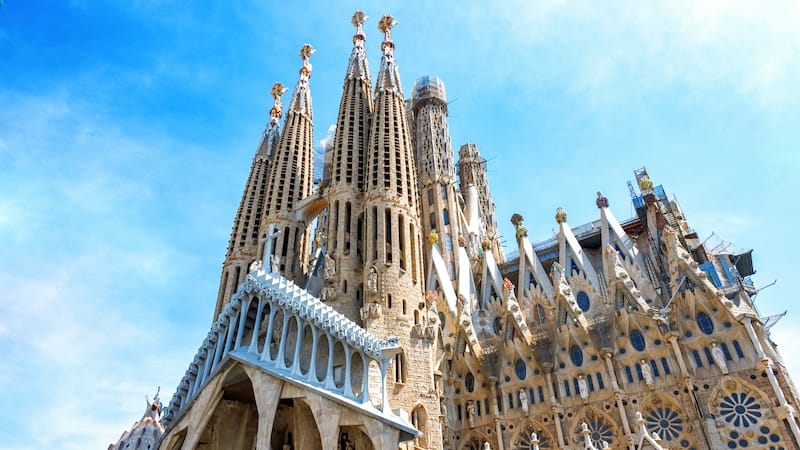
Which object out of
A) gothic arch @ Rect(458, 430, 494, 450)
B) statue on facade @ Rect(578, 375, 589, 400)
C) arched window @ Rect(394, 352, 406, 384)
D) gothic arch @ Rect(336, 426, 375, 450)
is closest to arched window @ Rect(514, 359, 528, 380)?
statue on facade @ Rect(578, 375, 589, 400)

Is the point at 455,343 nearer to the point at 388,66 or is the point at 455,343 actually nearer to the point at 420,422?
the point at 420,422

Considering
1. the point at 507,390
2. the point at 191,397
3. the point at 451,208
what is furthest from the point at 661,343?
the point at 191,397

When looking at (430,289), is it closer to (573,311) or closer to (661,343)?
(573,311)

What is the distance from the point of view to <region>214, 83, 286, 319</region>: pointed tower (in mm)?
31328

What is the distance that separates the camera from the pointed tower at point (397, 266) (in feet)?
64.6

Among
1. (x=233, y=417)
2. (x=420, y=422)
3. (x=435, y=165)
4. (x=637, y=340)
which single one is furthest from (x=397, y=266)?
(x=435, y=165)

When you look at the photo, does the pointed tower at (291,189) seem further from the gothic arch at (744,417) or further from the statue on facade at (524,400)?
the gothic arch at (744,417)

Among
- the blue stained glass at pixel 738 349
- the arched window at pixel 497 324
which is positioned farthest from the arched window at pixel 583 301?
the blue stained glass at pixel 738 349

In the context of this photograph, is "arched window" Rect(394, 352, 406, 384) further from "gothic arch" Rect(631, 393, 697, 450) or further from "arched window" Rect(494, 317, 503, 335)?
"gothic arch" Rect(631, 393, 697, 450)

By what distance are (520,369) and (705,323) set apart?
7605 millimetres

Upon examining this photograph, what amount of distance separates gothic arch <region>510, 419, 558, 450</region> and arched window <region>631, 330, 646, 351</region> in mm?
4940

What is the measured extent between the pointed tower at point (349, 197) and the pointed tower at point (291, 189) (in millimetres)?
4129

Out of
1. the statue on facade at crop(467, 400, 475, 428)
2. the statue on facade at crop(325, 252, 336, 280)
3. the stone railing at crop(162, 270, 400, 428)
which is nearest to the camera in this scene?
the stone railing at crop(162, 270, 400, 428)

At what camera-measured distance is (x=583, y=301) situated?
26922 millimetres
